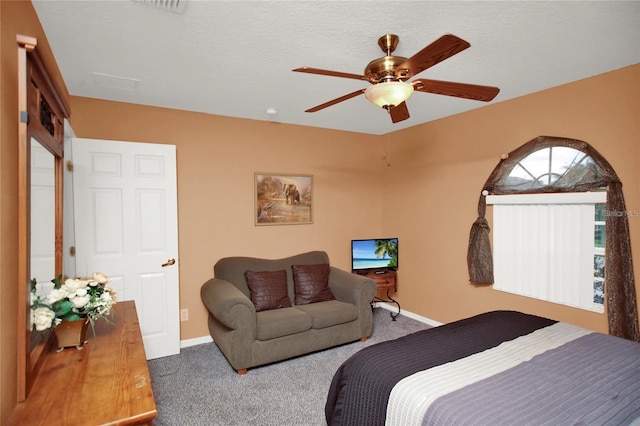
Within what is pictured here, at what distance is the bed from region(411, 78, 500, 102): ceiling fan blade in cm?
147

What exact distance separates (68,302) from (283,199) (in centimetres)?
271

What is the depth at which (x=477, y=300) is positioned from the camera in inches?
141

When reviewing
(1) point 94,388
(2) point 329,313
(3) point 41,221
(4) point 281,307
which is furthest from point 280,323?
(3) point 41,221

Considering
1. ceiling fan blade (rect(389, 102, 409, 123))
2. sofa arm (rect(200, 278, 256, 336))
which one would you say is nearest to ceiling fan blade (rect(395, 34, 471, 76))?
ceiling fan blade (rect(389, 102, 409, 123))

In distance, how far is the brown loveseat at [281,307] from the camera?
2.89m

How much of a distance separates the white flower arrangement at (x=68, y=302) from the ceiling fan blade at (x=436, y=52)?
1962 mm

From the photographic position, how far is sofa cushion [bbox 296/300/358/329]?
3.25 meters

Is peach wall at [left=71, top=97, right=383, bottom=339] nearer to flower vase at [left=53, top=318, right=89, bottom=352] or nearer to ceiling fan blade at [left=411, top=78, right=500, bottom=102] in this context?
flower vase at [left=53, top=318, right=89, bottom=352]

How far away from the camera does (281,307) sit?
3447mm

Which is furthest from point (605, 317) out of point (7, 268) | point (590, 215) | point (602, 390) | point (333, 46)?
point (7, 268)

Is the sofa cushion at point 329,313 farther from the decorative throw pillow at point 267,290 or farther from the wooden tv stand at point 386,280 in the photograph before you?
the wooden tv stand at point 386,280

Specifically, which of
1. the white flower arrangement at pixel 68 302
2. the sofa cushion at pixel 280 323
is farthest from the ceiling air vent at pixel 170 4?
the sofa cushion at pixel 280 323

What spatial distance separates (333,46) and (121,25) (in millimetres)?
1266

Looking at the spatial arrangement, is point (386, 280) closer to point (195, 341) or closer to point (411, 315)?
point (411, 315)
